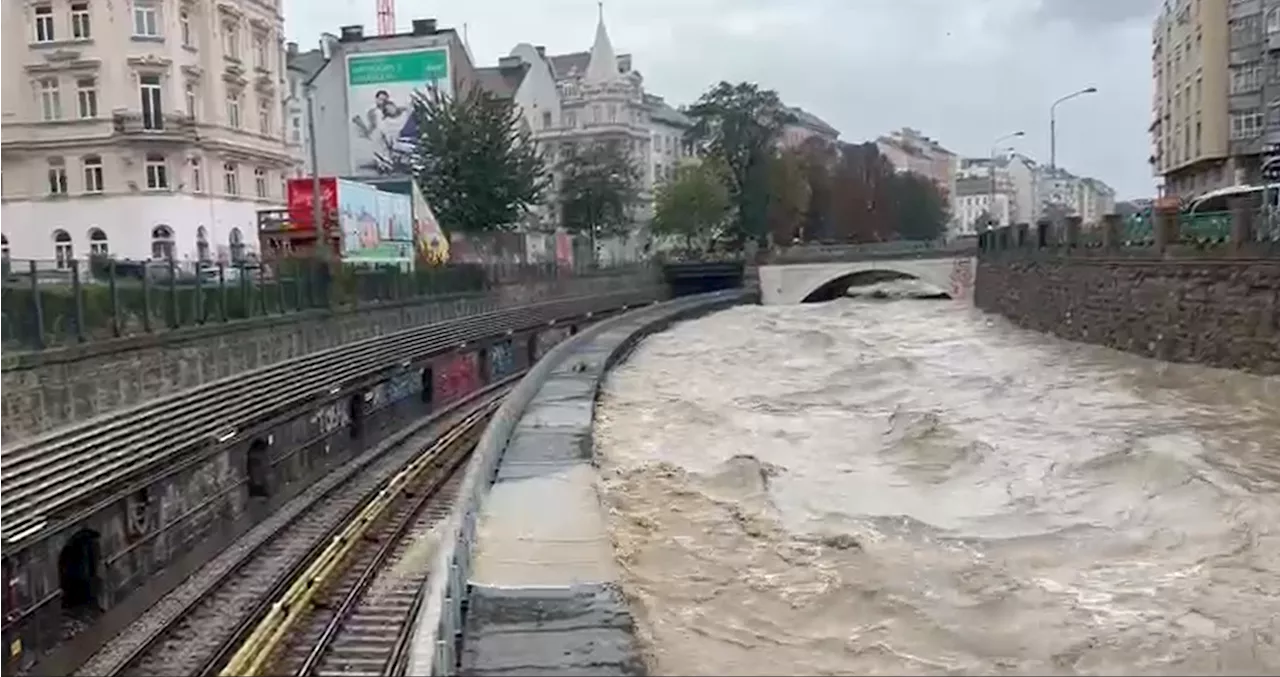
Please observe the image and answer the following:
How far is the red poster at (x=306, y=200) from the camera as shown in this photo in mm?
36812

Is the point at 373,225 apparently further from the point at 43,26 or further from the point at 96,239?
the point at 43,26

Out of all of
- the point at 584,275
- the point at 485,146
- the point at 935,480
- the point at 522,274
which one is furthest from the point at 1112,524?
the point at 584,275

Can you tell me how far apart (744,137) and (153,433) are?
7600 cm

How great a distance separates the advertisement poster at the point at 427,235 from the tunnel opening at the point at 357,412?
1444cm

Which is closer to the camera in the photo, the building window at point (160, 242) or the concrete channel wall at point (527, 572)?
the concrete channel wall at point (527, 572)

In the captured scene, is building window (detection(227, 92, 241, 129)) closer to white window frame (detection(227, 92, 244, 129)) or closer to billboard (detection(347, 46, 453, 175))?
white window frame (detection(227, 92, 244, 129))

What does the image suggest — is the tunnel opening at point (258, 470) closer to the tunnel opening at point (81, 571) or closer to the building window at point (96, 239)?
the tunnel opening at point (81, 571)

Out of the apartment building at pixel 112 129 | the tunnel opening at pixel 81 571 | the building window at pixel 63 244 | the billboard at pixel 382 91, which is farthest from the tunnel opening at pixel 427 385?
the billboard at pixel 382 91

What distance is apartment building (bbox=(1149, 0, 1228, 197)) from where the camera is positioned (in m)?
56.5

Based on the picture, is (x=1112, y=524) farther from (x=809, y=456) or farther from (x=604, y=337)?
(x=604, y=337)

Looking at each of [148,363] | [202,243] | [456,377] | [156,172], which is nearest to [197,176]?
[156,172]

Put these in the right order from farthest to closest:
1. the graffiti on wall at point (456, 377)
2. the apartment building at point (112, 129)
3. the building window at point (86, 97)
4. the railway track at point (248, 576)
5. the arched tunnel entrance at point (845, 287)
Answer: the arched tunnel entrance at point (845, 287)
the building window at point (86, 97)
the apartment building at point (112, 129)
the graffiti on wall at point (456, 377)
the railway track at point (248, 576)

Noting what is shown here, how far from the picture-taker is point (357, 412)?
1212 inches

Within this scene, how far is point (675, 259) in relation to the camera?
284 ft
